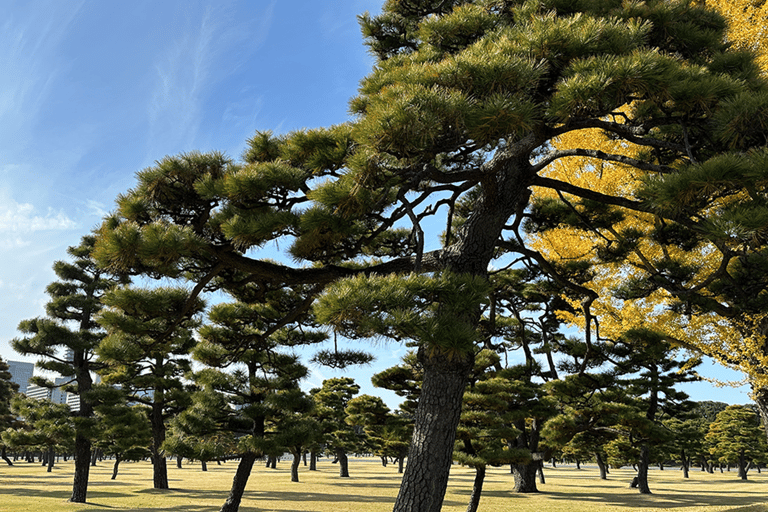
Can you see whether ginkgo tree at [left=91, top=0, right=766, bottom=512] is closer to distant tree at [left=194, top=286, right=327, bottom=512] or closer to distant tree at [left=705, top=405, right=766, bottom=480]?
distant tree at [left=194, top=286, right=327, bottom=512]

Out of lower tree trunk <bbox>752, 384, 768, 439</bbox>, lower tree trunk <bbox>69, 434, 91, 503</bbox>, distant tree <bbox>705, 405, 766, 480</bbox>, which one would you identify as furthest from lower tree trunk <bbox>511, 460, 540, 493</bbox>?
distant tree <bbox>705, 405, 766, 480</bbox>

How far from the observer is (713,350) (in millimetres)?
7957

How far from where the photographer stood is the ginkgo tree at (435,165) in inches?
117

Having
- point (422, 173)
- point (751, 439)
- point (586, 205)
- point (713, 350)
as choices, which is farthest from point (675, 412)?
point (422, 173)

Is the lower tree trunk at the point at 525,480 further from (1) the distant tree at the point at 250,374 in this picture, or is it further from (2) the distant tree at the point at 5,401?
(2) the distant tree at the point at 5,401

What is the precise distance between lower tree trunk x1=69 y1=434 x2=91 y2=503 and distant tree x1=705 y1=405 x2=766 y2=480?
3314 cm

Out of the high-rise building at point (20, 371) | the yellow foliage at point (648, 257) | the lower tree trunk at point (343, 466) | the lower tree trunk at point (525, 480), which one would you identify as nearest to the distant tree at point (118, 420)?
the yellow foliage at point (648, 257)

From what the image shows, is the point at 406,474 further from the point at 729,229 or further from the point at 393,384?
the point at 393,384

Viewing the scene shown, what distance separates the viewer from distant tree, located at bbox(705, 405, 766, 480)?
29.2m

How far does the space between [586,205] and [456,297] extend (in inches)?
113

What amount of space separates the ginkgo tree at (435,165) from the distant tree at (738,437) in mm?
33034

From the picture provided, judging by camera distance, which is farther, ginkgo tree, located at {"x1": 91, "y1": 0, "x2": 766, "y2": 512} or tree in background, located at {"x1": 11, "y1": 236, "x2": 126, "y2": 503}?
tree in background, located at {"x1": 11, "y1": 236, "x2": 126, "y2": 503}

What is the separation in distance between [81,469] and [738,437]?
34.1 meters

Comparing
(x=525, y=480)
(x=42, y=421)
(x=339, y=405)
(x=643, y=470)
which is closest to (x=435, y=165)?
(x=42, y=421)
